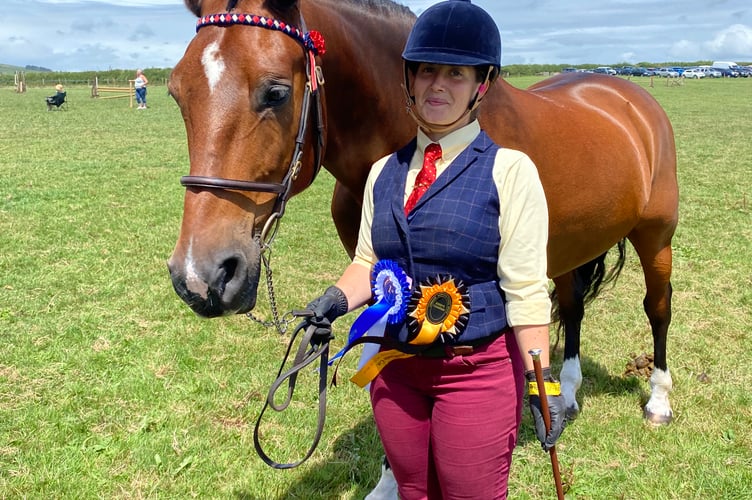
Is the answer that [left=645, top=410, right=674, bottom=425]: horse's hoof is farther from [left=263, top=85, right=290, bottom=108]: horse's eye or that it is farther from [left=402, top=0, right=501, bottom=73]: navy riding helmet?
[left=263, top=85, right=290, bottom=108]: horse's eye

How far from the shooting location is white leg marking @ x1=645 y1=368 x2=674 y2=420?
3797 mm

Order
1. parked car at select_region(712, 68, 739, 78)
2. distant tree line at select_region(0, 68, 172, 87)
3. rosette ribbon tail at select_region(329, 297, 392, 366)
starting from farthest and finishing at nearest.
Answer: parked car at select_region(712, 68, 739, 78) < distant tree line at select_region(0, 68, 172, 87) < rosette ribbon tail at select_region(329, 297, 392, 366)

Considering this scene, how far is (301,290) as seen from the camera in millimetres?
5875

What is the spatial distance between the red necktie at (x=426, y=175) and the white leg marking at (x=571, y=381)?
2.53 meters

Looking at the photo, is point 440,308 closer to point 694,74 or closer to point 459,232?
point 459,232

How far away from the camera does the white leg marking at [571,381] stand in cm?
391

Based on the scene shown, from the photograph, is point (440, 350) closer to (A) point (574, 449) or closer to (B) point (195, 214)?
(B) point (195, 214)

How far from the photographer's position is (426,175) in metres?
1.94

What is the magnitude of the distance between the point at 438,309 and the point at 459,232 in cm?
26

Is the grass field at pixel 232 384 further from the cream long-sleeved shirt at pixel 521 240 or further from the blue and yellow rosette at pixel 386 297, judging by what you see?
the cream long-sleeved shirt at pixel 521 240

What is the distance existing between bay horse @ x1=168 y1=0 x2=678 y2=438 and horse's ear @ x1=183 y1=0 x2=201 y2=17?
0.04 feet

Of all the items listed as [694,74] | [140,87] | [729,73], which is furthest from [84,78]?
[729,73]

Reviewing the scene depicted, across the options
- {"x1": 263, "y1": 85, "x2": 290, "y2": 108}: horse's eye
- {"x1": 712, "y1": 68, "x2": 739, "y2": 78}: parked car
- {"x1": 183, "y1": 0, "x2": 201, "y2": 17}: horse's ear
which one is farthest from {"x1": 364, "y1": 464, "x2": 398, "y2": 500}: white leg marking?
{"x1": 712, "y1": 68, "x2": 739, "y2": 78}: parked car

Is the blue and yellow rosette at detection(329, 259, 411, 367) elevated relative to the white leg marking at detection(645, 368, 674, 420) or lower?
elevated
